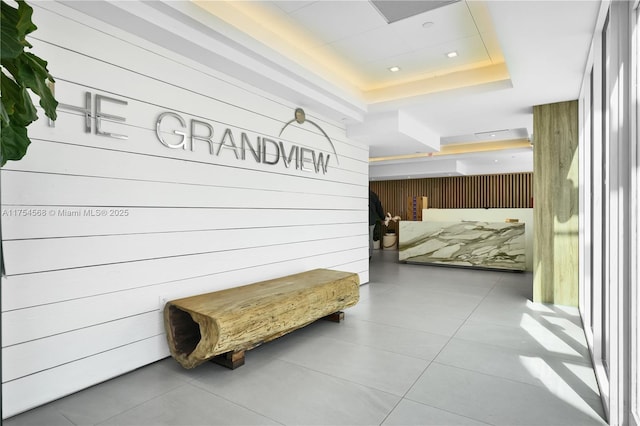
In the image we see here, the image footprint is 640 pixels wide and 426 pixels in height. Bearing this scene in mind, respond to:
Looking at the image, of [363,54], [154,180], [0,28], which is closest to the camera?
[0,28]

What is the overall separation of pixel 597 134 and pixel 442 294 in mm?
3025

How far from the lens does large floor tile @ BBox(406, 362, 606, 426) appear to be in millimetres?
2229

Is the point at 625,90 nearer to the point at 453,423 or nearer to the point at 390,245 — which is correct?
the point at 453,423

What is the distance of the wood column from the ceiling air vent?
261 centimetres

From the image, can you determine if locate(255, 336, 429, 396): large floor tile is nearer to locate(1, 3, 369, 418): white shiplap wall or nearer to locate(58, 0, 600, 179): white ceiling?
locate(1, 3, 369, 418): white shiplap wall

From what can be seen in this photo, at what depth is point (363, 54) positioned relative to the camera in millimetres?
4309

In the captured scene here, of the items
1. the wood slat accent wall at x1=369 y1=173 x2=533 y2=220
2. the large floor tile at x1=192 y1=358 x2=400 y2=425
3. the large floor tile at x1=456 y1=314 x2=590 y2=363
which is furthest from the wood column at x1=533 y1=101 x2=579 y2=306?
the wood slat accent wall at x1=369 y1=173 x2=533 y2=220

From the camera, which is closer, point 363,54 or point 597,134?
point 597,134

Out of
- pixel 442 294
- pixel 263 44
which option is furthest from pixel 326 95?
pixel 442 294

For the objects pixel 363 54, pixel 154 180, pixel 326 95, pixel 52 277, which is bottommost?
pixel 52 277

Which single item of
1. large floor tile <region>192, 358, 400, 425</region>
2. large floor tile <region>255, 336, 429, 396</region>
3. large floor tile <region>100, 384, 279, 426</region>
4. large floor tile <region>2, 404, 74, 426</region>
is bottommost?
large floor tile <region>2, 404, 74, 426</region>

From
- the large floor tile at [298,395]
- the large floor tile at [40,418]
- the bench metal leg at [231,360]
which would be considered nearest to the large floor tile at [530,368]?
the large floor tile at [298,395]

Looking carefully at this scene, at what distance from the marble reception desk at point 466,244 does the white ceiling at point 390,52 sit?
233 cm

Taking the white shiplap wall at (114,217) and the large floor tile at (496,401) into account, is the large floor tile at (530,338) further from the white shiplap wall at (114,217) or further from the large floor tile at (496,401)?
the white shiplap wall at (114,217)
